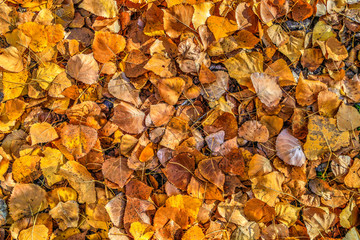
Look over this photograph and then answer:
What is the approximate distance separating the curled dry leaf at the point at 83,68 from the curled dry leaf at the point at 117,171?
1.17 feet

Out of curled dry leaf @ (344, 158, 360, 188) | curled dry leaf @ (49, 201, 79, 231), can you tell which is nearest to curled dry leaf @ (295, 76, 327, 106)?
curled dry leaf @ (344, 158, 360, 188)

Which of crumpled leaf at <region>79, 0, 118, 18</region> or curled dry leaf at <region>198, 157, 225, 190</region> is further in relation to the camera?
crumpled leaf at <region>79, 0, 118, 18</region>

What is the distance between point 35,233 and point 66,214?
0.14 metres

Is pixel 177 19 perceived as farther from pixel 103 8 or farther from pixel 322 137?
pixel 322 137

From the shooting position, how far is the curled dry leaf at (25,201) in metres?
1.14

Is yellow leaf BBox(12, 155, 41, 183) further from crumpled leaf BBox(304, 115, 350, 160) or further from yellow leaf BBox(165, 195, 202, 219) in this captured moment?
crumpled leaf BBox(304, 115, 350, 160)

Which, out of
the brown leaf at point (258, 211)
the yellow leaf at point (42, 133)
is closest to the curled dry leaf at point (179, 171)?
the brown leaf at point (258, 211)

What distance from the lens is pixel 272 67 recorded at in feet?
3.81

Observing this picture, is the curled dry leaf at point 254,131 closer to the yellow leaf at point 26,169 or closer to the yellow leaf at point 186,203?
the yellow leaf at point 186,203

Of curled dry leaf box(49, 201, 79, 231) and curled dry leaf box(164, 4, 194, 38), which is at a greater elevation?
curled dry leaf box(164, 4, 194, 38)

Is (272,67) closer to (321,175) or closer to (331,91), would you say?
(331,91)

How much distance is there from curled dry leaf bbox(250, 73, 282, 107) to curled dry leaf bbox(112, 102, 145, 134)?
494 millimetres

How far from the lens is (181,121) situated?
113 centimetres

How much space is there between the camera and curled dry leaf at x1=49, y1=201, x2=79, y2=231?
114 cm
